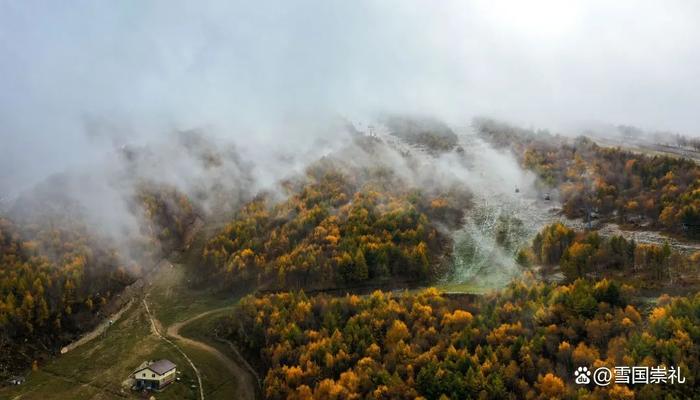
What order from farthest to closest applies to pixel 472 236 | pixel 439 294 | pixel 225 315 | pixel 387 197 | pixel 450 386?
pixel 387 197 < pixel 472 236 < pixel 225 315 < pixel 439 294 < pixel 450 386

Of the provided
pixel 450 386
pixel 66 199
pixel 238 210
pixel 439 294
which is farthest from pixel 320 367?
pixel 66 199

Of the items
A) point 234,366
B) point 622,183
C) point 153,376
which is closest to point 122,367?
point 153,376

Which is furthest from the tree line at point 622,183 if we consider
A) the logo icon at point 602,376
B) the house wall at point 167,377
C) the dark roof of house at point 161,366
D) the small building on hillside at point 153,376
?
the small building on hillside at point 153,376

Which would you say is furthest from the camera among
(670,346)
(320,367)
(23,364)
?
(23,364)

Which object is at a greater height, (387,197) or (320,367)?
(387,197)

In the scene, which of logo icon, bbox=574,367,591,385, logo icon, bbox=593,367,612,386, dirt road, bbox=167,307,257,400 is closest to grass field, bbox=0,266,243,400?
dirt road, bbox=167,307,257,400

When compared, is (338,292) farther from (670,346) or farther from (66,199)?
(66,199)

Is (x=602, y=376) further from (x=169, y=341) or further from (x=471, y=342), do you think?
(x=169, y=341)

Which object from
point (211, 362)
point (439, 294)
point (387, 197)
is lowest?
point (211, 362)
